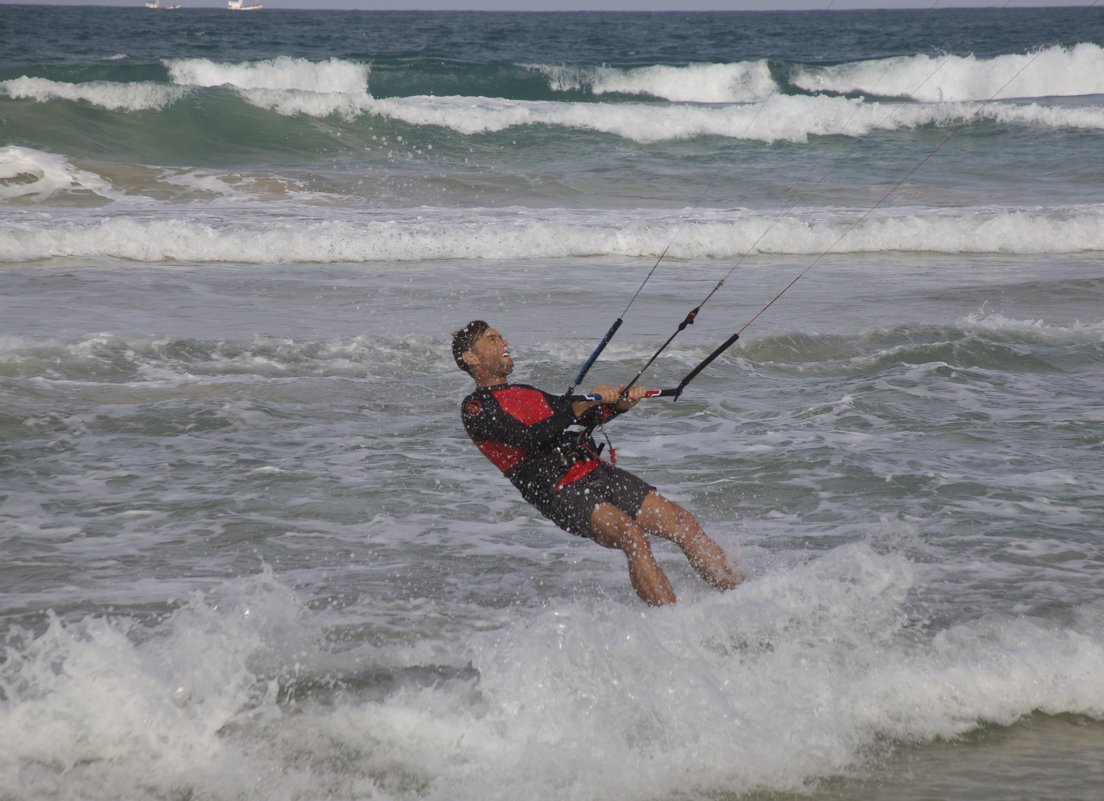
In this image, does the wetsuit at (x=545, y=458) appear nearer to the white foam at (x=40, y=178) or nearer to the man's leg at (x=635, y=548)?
the man's leg at (x=635, y=548)

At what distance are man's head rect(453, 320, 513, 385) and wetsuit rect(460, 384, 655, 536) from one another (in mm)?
76

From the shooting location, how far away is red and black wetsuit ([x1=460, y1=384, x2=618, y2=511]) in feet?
16.6

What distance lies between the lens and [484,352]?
5.28 metres

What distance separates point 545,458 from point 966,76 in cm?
3827

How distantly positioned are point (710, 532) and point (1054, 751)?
2.35m

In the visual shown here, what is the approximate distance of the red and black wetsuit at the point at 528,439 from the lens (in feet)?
16.6

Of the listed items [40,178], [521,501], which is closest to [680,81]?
[40,178]

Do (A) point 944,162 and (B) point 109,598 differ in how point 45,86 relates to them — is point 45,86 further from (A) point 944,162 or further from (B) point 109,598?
(B) point 109,598

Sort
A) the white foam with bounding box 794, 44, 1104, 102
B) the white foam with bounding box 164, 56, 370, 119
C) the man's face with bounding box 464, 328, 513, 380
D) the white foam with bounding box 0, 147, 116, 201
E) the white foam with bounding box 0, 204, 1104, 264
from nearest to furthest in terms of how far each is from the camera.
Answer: the man's face with bounding box 464, 328, 513, 380 → the white foam with bounding box 0, 204, 1104, 264 → the white foam with bounding box 0, 147, 116, 201 → the white foam with bounding box 164, 56, 370, 119 → the white foam with bounding box 794, 44, 1104, 102

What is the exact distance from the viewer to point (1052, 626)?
16.2 feet

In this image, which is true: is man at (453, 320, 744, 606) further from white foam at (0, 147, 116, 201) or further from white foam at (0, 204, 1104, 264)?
white foam at (0, 147, 116, 201)

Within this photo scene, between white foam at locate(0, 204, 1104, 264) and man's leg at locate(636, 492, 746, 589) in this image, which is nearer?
man's leg at locate(636, 492, 746, 589)

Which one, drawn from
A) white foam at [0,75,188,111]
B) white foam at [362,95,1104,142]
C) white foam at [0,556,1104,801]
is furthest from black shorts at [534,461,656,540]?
white foam at [0,75,188,111]

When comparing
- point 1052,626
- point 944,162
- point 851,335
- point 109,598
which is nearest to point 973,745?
point 1052,626
